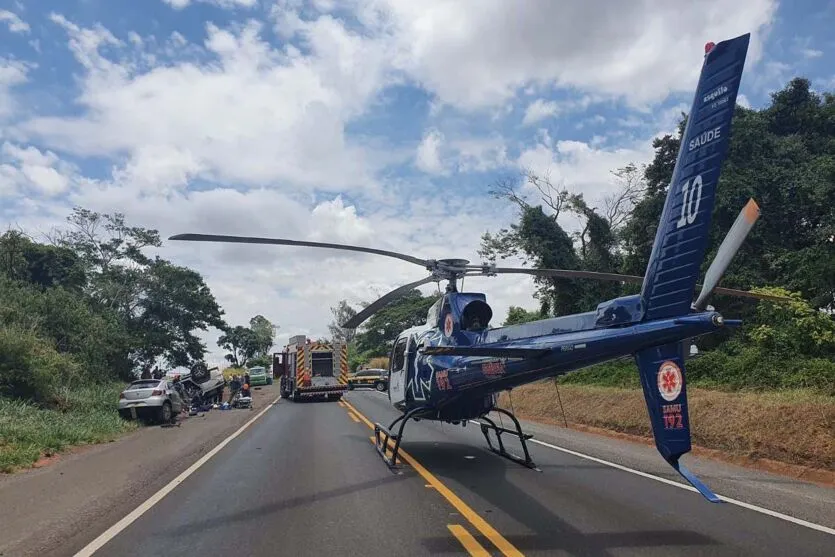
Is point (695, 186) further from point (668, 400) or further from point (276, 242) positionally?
point (276, 242)

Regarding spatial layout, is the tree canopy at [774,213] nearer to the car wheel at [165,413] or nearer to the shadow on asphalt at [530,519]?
the shadow on asphalt at [530,519]

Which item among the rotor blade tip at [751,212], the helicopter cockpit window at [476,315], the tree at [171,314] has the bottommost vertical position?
the helicopter cockpit window at [476,315]

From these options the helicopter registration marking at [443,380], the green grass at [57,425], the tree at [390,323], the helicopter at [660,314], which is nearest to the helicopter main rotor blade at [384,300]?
the helicopter at [660,314]

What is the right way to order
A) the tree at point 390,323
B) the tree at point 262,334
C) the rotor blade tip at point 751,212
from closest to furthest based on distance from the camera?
the rotor blade tip at point 751,212 < the tree at point 390,323 < the tree at point 262,334

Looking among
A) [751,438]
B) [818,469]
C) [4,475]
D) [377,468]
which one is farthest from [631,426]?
[4,475]

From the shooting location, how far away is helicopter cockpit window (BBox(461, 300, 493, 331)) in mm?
9852

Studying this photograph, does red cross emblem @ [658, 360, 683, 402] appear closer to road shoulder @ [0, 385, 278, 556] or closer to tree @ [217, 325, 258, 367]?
road shoulder @ [0, 385, 278, 556]

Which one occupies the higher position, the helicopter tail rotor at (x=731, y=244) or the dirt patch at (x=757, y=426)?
the helicopter tail rotor at (x=731, y=244)

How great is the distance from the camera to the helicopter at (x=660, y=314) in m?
5.76

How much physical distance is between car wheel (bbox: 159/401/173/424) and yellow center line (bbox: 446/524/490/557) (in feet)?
51.9

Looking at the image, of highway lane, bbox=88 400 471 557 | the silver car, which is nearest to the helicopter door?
highway lane, bbox=88 400 471 557

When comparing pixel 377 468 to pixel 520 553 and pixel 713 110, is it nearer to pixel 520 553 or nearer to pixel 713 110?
pixel 520 553

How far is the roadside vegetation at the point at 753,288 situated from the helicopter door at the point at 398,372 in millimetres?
6079

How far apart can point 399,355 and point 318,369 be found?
18653 millimetres
